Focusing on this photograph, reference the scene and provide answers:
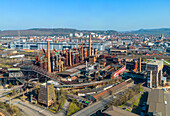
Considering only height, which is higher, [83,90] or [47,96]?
[47,96]

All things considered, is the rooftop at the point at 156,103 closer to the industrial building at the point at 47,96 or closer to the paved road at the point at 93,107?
the paved road at the point at 93,107

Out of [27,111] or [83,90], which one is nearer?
[27,111]

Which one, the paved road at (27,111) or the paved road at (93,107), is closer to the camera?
the paved road at (93,107)

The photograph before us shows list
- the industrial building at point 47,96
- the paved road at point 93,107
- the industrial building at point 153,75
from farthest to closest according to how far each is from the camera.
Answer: the industrial building at point 153,75, the industrial building at point 47,96, the paved road at point 93,107

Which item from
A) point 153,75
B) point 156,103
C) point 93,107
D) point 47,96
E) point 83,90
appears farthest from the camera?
point 153,75

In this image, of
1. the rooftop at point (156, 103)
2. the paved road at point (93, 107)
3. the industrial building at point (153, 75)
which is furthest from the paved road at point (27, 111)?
the industrial building at point (153, 75)

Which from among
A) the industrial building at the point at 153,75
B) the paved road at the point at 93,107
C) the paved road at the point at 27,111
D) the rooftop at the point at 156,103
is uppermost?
the industrial building at the point at 153,75

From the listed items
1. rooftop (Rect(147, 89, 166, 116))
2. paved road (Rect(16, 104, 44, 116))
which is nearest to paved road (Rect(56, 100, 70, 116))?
paved road (Rect(16, 104, 44, 116))

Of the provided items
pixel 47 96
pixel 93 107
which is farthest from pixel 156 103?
pixel 47 96

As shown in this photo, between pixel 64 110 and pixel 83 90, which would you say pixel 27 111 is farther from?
pixel 83 90

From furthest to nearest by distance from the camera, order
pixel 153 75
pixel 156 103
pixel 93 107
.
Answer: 1. pixel 153 75
2. pixel 93 107
3. pixel 156 103

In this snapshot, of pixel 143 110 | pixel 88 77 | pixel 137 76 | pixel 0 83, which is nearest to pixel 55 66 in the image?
pixel 88 77

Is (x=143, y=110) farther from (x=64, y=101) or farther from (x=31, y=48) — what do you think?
(x=31, y=48)

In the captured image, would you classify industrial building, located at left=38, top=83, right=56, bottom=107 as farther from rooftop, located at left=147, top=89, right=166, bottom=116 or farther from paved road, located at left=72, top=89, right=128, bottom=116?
rooftop, located at left=147, top=89, right=166, bottom=116
